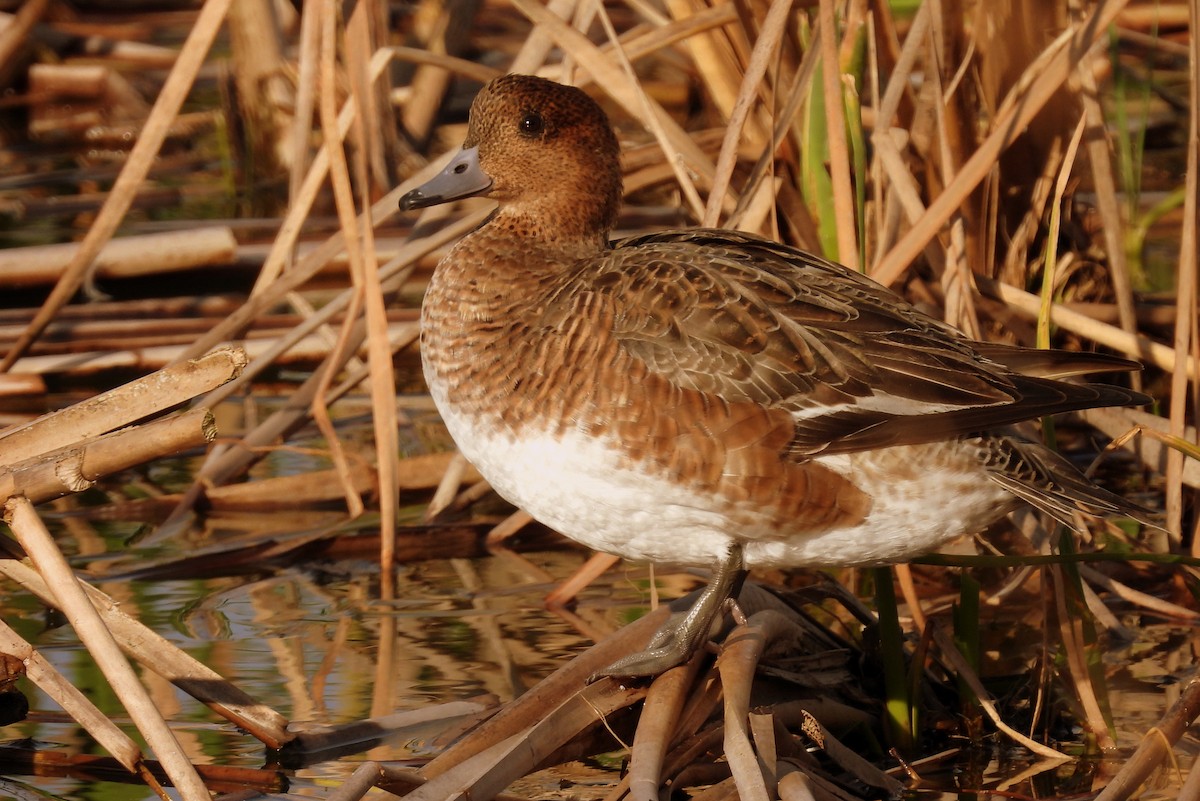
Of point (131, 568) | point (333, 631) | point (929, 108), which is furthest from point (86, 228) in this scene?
point (929, 108)

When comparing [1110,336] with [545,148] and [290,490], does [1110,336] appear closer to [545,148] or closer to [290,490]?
[545,148]

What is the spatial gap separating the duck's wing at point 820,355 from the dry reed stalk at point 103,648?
4.43 ft

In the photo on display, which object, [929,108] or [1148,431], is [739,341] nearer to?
[1148,431]

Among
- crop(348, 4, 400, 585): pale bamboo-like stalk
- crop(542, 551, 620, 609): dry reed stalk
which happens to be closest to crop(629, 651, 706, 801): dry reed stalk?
crop(542, 551, 620, 609): dry reed stalk

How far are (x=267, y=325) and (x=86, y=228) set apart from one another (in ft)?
7.53

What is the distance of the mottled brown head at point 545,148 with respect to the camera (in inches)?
169

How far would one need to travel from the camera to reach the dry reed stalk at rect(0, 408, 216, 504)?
9.76 feet

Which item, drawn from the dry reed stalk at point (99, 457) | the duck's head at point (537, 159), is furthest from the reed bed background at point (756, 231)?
the duck's head at point (537, 159)

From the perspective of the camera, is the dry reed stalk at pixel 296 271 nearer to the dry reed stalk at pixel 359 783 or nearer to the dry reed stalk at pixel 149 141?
the dry reed stalk at pixel 149 141

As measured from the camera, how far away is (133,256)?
22.9 feet

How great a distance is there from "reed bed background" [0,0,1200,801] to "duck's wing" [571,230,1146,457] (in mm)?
238

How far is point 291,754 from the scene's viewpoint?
147 inches

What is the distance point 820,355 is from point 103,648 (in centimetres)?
170

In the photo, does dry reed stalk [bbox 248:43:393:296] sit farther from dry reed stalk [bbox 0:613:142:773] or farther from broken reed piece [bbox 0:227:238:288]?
dry reed stalk [bbox 0:613:142:773]
